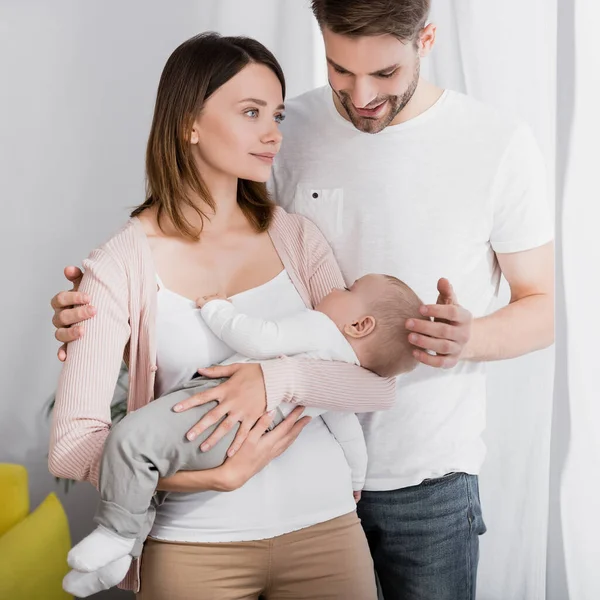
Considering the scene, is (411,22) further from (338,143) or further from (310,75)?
(310,75)

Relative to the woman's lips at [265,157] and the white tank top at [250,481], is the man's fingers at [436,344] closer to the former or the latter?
the white tank top at [250,481]

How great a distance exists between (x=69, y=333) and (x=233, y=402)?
1.10ft

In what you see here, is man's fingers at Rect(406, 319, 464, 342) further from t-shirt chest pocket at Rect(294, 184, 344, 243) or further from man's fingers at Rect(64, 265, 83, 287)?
man's fingers at Rect(64, 265, 83, 287)

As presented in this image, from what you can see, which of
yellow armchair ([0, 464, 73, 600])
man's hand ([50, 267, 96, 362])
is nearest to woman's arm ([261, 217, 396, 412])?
man's hand ([50, 267, 96, 362])

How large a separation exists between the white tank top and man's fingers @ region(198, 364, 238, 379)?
7 centimetres

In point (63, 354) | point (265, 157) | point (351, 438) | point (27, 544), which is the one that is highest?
point (265, 157)

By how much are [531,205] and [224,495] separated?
83 cm

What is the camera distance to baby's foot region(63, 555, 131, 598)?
1366 millimetres

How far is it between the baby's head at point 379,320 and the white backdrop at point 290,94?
294mm

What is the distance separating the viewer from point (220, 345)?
5.16 ft

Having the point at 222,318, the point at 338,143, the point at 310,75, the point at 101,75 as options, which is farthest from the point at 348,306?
the point at 101,75

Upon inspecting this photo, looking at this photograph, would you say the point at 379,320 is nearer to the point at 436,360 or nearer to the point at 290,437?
the point at 436,360

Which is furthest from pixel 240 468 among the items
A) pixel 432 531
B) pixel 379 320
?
pixel 432 531

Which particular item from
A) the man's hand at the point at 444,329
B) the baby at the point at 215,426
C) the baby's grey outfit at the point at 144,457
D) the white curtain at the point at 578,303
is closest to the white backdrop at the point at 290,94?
the white curtain at the point at 578,303
